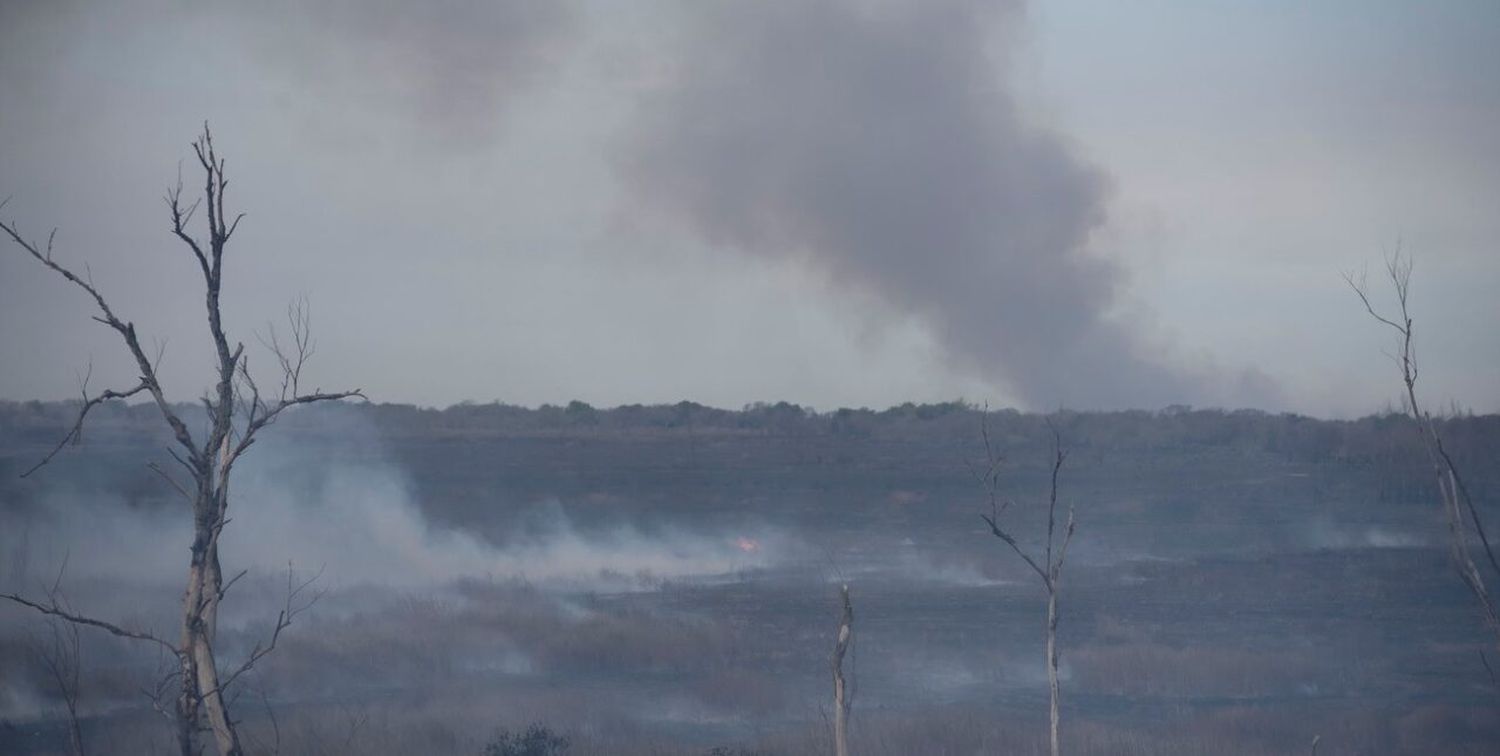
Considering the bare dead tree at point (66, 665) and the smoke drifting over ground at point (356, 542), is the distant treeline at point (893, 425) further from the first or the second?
the bare dead tree at point (66, 665)

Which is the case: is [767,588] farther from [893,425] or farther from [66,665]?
[893,425]

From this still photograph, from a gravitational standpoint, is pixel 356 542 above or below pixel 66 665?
below

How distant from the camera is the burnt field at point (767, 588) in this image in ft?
68.7

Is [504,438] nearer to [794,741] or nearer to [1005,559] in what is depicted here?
[1005,559]

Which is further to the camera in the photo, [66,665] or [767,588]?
Answer: [767,588]

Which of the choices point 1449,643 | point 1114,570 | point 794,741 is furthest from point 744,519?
point 794,741

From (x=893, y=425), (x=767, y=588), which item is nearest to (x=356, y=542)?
(x=767, y=588)

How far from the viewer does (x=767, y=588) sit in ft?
117

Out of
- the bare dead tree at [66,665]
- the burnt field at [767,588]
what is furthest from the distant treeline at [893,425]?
the bare dead tree at [66,665]

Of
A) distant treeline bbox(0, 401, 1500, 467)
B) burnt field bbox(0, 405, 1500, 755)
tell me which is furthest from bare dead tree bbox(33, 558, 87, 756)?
distant treeline bbox(0, 401, 1500, 467)

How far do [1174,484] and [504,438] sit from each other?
31.8m

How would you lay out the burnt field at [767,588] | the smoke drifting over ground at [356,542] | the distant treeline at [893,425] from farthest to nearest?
the distant treeline at [893,425], the smoke drifting over ground at [356,542], the burnt field at [767,588]

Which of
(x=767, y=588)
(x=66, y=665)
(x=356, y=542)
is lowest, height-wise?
(x=767, y=588)

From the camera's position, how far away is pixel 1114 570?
37531 mm
